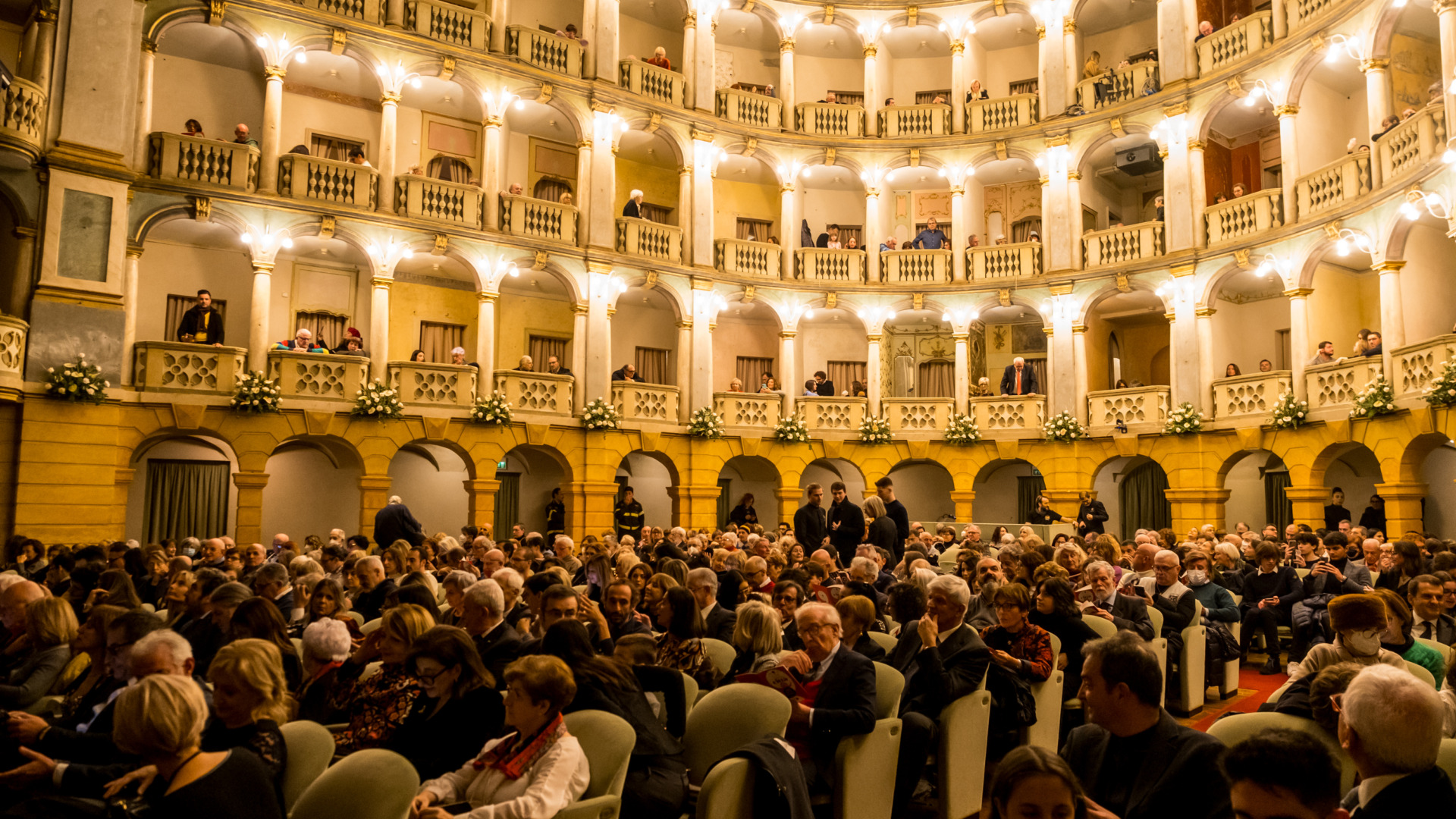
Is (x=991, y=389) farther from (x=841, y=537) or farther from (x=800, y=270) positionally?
(x=841, y=537)

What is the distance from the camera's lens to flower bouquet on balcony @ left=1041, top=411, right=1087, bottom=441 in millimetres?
22016

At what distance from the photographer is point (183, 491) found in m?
18.6

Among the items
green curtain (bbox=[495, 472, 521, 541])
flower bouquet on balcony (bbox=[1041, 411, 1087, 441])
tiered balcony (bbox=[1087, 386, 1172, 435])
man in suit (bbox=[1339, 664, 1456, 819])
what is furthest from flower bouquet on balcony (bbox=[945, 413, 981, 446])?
man in suit (bbox=[1339, 664, 1456, 819])

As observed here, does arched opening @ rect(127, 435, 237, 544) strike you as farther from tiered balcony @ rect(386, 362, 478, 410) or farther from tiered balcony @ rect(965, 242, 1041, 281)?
tiered balcony @ rect(965, 242, 1041, 281)

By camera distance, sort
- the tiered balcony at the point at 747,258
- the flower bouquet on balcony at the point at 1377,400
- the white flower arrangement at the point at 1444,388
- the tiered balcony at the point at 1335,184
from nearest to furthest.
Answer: the white flower arrangement at the point at 1444,388, the flower bouquet on balcony at the point at 1377,400, the tiered balcony at the point at 1335,184, the tiered balcony at the point at 747,258

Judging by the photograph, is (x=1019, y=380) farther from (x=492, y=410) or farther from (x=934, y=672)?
(x=934, y=672)

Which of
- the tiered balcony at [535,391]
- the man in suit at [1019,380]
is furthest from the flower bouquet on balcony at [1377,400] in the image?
the tiered balcony at [535,391]

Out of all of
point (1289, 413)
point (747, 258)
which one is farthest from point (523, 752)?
point (747, 258)

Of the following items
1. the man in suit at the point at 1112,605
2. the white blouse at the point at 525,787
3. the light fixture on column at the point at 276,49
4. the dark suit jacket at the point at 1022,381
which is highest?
the light fixture on column at the point at 276,49

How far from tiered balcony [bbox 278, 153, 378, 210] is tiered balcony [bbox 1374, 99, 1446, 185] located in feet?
60.4

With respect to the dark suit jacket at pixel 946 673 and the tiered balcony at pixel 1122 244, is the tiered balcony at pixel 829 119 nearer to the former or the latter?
the tiered balcony at pixel 1122 244

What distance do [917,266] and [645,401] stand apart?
8.05m

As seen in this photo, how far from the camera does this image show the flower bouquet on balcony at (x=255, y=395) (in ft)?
54.7

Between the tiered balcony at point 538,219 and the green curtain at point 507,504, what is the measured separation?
5.73m
